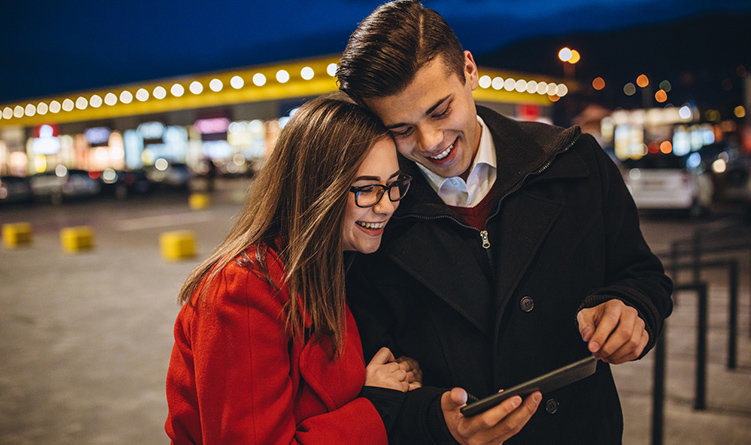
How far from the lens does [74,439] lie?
4.39 meters

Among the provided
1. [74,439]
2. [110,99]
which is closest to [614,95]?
[110,99]

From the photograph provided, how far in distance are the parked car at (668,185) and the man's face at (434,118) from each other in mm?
13211

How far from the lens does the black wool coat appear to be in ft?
5.69

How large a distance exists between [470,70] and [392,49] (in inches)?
14.6

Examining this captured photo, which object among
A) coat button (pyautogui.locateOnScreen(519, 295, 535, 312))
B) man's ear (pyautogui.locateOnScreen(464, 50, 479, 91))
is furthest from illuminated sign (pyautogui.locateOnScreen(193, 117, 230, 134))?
coat button (pyautogui.locateOnScreen(519, 295, 535, 312))

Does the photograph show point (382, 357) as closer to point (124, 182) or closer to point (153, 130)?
point (124, 182)

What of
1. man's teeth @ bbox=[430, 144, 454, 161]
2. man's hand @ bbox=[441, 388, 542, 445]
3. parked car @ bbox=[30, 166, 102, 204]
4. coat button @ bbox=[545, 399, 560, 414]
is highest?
parked car @ bbox=[30, 166, 102, 204]

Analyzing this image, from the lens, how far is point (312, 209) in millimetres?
1662

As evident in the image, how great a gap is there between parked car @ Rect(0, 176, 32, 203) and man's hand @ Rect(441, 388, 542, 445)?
95.6 ft

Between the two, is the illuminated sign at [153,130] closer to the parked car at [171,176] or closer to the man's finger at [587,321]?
the parked car at [171,176]

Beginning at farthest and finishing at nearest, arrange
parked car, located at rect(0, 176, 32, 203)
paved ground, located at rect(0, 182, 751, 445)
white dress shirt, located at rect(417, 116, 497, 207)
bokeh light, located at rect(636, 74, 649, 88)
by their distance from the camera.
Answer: bokeh light, located at rect(636, 74, 649, 88) < parked car, located at rect(0, 176, 32, 203) < paved ground, located at rect(0, 182, 751, 445) < white dress shirt, located at rect(417, 116, 497, 207)

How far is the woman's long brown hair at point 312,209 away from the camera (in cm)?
161

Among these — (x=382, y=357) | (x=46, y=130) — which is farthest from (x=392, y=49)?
(x=46, y=130)

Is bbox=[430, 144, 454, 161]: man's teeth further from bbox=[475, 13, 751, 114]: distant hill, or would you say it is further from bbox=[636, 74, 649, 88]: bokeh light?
bbox=[636, 74, 649, 88]: bokeh light
